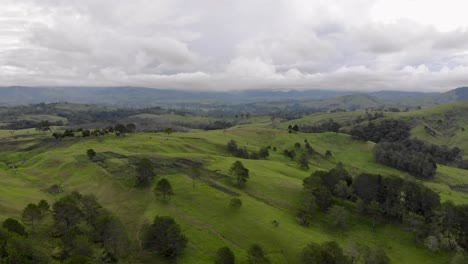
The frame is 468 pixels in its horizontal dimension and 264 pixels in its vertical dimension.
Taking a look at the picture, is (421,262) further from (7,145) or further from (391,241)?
(7,145)

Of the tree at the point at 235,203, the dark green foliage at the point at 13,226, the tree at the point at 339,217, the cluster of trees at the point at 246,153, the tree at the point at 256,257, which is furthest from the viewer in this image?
the cluster of trees at the point at 246,153

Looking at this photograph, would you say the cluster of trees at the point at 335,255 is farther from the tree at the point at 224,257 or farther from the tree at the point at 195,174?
the tree at the point at 195,174

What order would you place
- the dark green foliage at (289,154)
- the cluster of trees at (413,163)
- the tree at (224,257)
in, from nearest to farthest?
1. the tree at (224,257)
2. the cluster of trees at (413,163)
3. the dark green foliage at (289,154)

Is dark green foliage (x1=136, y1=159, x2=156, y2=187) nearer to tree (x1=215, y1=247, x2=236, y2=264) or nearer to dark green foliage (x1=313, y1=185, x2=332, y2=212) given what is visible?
tree (x1=215, y1=247, x2=236, y2=264)

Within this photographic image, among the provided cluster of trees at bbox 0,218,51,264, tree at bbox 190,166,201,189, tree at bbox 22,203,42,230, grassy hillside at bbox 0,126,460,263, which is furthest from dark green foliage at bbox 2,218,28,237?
tree at bbox 190,166,201,189

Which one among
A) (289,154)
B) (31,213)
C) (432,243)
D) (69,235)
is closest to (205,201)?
(69,235)

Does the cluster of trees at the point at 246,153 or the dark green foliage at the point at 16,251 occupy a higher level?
the dark green foliage at the point at 16,251

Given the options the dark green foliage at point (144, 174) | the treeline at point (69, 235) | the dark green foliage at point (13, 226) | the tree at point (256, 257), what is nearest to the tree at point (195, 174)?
the dark green foliage at point (144, 174)
